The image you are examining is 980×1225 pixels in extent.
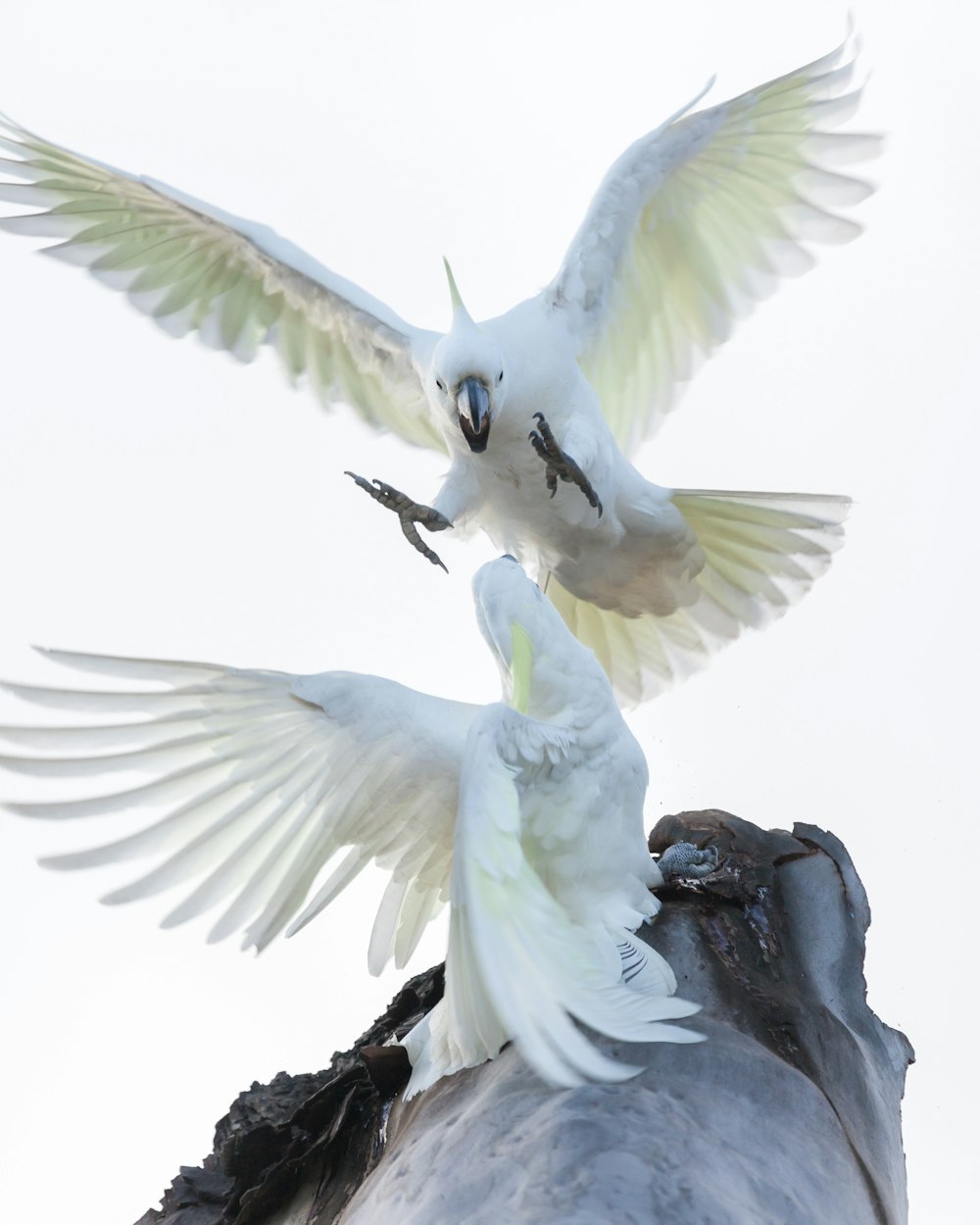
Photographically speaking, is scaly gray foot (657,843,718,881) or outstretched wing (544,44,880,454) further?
outstretched wing (544,44,880,454)

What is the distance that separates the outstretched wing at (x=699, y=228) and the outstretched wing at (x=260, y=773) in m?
2.30

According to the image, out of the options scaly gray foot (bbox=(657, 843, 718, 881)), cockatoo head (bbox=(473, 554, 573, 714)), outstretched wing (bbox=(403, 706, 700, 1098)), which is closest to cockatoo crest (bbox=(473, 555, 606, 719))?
cockatoo head (bbox=(473, 554, 573, 714))

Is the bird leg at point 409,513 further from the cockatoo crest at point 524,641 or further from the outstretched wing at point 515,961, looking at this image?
the outstretched wing at point 515,961

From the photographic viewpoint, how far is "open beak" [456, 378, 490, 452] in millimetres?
5059

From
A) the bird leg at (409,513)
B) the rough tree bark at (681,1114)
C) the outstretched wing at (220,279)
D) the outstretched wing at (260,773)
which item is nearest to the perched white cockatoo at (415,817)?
the outstretched wing at (260,773)

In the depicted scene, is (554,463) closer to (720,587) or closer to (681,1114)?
(720,587)

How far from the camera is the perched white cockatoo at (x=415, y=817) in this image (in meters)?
3.46

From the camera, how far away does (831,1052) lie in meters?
3.81

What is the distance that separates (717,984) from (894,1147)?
611 mm

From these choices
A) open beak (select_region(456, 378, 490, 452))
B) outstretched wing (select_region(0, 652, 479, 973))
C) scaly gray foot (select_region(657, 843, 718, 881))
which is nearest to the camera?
outstretched wing (select_region(0, 652, 479, 973))

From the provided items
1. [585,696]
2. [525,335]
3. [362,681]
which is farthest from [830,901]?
[525,335]

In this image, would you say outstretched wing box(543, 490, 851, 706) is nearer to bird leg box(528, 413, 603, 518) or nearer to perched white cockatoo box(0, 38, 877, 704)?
perched white cockatoo box(0, 38, 877, 704)

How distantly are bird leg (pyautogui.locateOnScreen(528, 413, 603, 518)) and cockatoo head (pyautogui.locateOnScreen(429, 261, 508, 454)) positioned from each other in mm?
151

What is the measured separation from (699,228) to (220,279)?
1.79m
